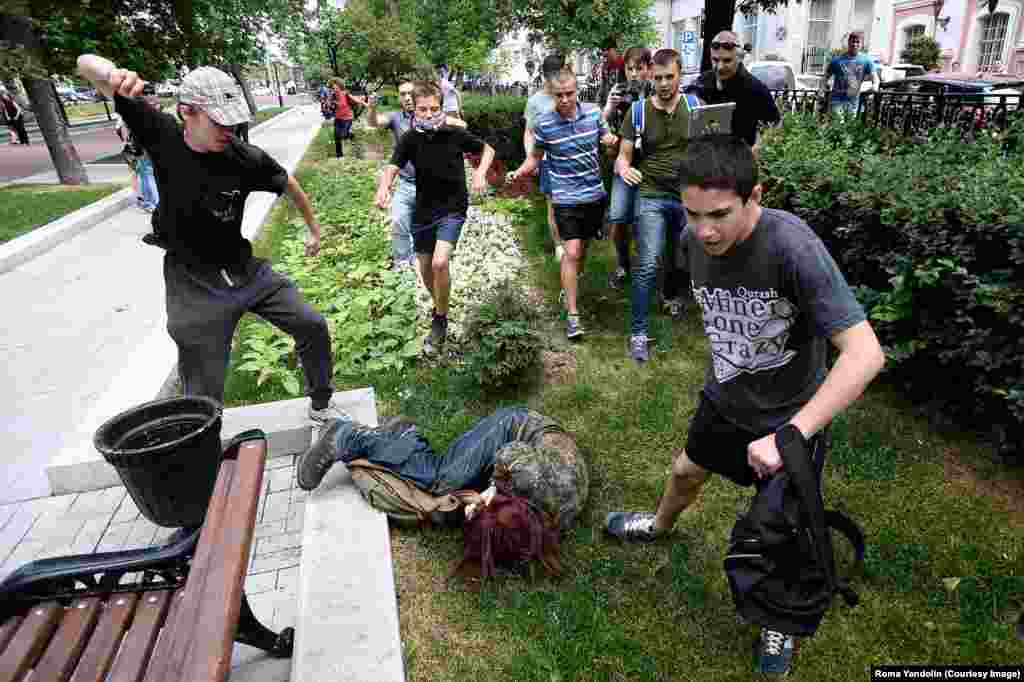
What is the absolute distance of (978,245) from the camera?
11.3 feet

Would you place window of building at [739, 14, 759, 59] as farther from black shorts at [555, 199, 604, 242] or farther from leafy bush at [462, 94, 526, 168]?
black shorts at [555, 199, 604, 242]

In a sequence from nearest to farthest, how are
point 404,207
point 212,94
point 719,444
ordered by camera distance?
point 719,444
point 212,94
point 404,207

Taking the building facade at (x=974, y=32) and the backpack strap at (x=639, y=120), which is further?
the building facade at (x=974, y=32)

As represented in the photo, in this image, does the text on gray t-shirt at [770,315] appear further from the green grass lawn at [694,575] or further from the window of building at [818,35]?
the window of building at [818,35]

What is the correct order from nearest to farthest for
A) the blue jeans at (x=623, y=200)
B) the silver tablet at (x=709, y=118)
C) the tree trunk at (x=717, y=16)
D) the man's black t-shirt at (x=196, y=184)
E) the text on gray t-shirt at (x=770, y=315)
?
the text on gray t-shirt at (x=770, y=315)
the man's black t-shirt at (x=196, y=184)
the silver tablet at (x=709, y=118)
the blue jeans at (x=623, y=200)
the tree trunk at (x=717, y=16)

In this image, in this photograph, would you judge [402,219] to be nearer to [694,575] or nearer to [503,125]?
[694,575]

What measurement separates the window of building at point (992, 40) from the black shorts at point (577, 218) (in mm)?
22425

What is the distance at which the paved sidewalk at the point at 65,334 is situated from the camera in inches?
172

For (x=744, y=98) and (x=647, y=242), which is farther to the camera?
(x=744, y=98)

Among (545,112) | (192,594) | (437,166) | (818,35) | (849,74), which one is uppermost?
(545,112)

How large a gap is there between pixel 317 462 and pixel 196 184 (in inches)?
55.3

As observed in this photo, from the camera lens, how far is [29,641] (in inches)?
74.6

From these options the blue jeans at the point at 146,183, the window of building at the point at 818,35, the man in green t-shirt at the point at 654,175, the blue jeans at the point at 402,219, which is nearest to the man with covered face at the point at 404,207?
the blue jeans at the point at 402,219

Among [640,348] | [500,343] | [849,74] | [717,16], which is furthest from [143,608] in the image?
[849,74]
